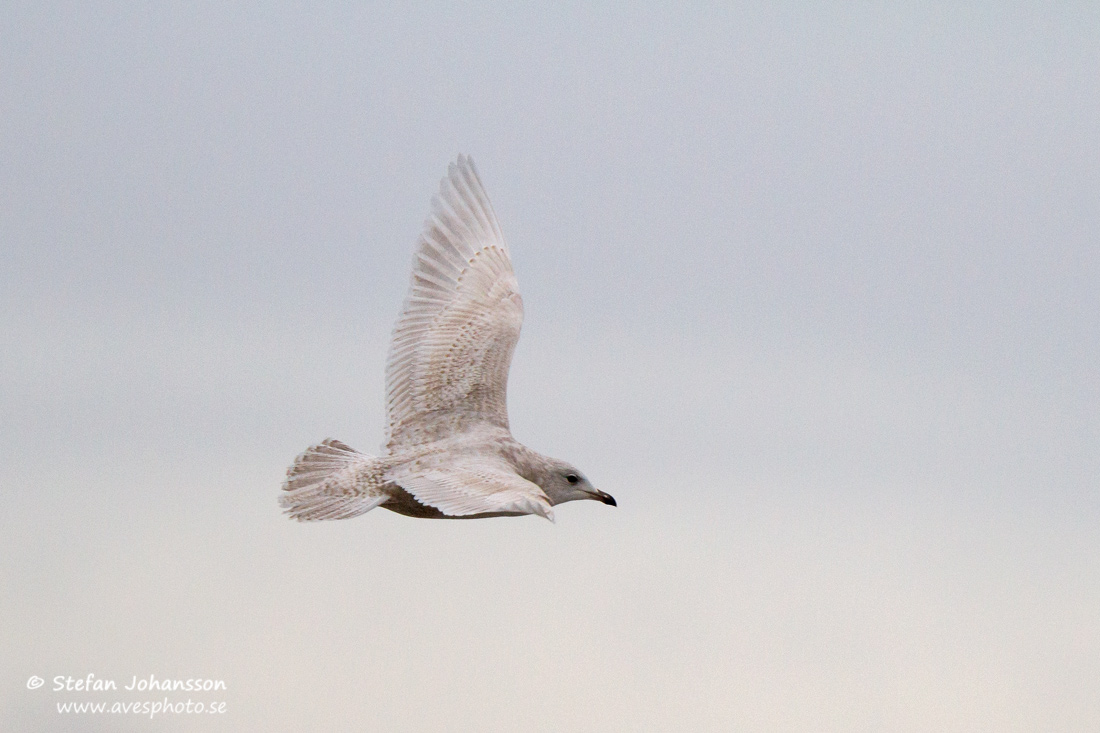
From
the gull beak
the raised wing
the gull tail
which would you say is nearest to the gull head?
the gull beak

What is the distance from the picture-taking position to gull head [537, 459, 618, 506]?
1914 centimetres

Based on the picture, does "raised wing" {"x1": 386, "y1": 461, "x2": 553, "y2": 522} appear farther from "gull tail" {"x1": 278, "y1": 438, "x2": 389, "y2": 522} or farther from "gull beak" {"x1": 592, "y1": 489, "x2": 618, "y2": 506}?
"gull beak" {"x1": 592, "y1": 489, "x2": 618, "y2": 506}

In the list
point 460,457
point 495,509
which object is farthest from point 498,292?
point 495,509

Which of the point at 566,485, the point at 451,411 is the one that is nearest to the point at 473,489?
the point at 566,485

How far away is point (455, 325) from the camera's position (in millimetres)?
21703

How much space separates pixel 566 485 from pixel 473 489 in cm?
269

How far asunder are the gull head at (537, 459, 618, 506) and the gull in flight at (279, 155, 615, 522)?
1 centimetres

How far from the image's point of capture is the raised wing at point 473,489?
15.6 m

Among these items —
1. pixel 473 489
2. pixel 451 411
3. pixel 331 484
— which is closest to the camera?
pixel 473 489

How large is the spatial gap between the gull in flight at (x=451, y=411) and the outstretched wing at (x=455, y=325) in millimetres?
15

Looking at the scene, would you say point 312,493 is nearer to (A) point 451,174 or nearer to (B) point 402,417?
(B) point 402,417

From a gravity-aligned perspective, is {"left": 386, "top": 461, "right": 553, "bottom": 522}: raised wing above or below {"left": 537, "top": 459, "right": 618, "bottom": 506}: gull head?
below

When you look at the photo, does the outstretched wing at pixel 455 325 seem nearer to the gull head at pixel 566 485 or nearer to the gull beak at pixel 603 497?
the gull head at pixel 566 485

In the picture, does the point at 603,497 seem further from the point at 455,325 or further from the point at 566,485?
the point at 455,325
